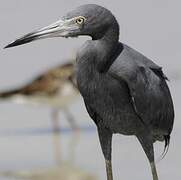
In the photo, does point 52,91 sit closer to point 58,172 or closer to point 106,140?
point 58,172

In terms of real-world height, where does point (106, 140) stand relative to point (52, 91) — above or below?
above

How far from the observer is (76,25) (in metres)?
6.84

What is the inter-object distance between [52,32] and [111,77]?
1.72ft

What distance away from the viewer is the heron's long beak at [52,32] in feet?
22.3

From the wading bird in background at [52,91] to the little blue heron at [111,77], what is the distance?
8531 millimetres

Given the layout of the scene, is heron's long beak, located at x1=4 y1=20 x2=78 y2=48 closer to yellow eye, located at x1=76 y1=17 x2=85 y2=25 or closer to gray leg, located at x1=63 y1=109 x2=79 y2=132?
yellow eye, located at x1=76 y1=17 x2=85 y2=25

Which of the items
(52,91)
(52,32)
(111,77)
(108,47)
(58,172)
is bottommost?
(52,91)

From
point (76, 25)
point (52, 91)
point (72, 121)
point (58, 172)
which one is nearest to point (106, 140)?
point (76, 25)

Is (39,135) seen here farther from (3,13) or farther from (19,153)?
(3,13)

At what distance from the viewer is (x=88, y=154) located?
13.1 metres

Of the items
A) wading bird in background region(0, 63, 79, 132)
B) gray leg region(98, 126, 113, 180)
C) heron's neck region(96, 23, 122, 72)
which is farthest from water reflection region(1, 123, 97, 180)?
heron's neck region(96, 23, 122, 72)

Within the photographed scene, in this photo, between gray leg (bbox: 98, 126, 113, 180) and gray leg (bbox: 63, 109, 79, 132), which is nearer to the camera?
gray leg (bbox: 98, 126, 113, 180)

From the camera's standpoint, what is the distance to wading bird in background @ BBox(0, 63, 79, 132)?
52.5ft

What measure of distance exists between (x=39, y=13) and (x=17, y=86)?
183 inches
